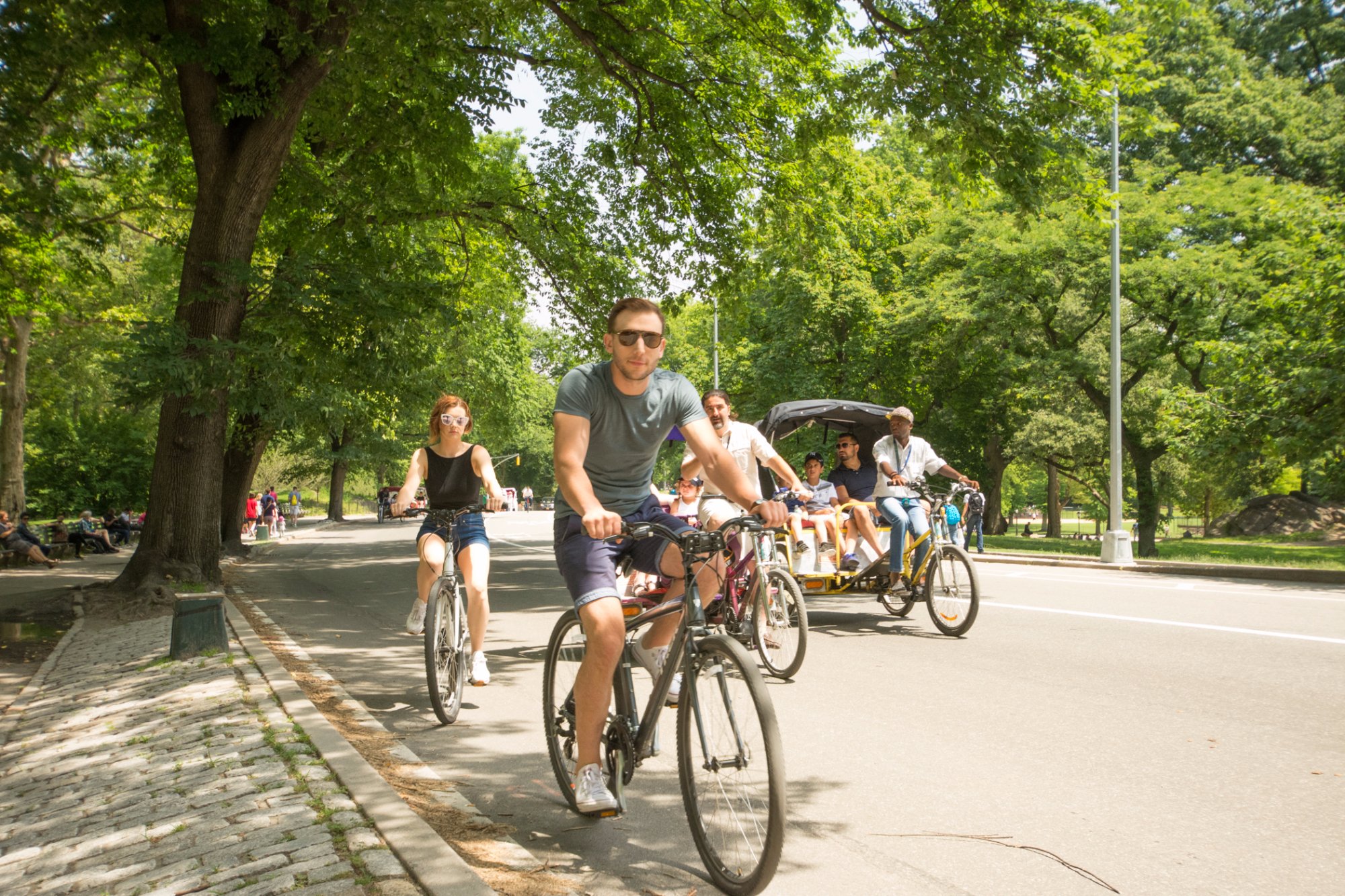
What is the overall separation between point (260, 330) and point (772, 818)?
11.5 m

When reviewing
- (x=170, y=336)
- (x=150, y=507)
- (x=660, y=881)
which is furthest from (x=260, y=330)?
(x=660, y=881)

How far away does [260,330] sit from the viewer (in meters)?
13.0

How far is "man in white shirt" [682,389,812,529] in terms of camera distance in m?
8.30

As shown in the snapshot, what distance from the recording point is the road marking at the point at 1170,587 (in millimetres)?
A: 12516

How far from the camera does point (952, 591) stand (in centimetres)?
926

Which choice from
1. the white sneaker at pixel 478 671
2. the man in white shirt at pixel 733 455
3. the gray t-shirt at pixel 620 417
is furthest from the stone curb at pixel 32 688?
the man in white shirt at pixel 733 455

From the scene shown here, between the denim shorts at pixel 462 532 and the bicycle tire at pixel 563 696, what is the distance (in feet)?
8.05

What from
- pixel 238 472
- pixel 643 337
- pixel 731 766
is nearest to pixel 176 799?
pixel 731 766

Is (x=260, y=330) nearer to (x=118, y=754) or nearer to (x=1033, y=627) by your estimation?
(x=118, y=754)

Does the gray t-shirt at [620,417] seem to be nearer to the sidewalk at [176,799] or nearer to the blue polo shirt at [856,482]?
the sidewalk at [176,799]

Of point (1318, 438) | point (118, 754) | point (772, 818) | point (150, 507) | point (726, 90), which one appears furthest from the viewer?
point (1318, 438)

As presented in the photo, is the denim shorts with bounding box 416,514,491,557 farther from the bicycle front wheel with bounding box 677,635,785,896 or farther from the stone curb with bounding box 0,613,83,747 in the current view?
the bicycle front wheel with bounding box 677,635,785,896

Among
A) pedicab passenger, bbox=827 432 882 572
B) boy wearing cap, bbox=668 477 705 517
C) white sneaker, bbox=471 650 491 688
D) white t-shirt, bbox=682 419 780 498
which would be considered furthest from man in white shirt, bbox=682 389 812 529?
boy wearing cap, bbox=668 477 705 517

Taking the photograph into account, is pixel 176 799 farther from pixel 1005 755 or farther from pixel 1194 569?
pixel 1194 569
